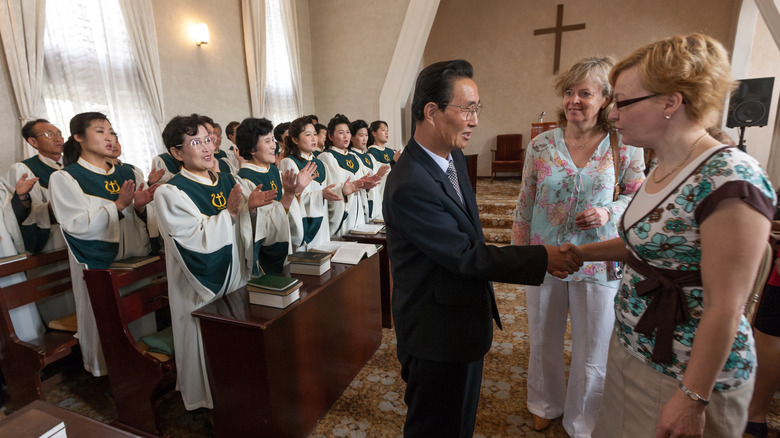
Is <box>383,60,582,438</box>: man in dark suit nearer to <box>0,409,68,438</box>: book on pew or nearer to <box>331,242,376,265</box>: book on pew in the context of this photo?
<box>0,409,68,438</box>: book on pew

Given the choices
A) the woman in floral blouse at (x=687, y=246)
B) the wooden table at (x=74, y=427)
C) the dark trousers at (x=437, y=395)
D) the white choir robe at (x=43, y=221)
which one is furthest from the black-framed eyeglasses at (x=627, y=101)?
the white choir robe at (x=43, y=221)

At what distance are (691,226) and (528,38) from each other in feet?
29.4

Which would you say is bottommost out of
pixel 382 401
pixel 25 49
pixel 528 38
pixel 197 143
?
pixel 382 401

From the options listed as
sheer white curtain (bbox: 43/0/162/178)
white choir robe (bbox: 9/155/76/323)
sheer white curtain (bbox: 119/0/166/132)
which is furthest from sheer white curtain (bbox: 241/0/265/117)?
white choir robe (bbox: 9/155/76/323)

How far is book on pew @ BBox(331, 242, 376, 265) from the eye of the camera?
7.72 feet

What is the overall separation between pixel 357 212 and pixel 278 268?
1522 mm

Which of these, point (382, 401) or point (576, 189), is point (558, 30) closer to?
point (576, 189)

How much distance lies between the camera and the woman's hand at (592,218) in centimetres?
144

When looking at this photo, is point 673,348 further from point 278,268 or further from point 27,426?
point 278,268

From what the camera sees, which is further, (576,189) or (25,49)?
(25,49)

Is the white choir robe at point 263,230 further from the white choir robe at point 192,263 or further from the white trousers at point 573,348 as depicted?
the white trousers at point 573,348

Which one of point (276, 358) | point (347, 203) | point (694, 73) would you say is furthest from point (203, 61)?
point (694, 73)

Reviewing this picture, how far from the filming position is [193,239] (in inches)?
72.5

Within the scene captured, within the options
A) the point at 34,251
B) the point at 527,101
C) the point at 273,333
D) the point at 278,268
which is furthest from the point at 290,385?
the point at 527,101
